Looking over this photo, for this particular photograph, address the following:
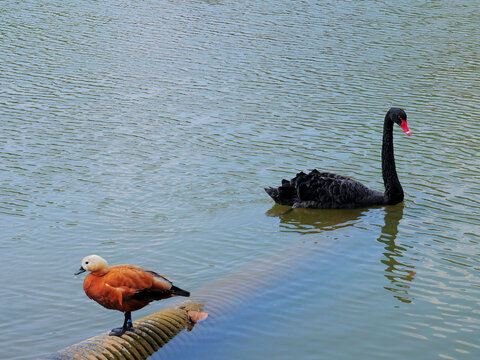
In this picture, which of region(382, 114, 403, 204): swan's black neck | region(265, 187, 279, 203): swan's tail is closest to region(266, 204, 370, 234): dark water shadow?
region(265, 187, 279, 203): swan's tail

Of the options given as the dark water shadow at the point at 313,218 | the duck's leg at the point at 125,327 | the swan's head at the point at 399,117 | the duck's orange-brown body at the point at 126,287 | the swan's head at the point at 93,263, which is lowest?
the duck's leg at the point at 125,327

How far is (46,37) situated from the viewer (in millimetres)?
17391

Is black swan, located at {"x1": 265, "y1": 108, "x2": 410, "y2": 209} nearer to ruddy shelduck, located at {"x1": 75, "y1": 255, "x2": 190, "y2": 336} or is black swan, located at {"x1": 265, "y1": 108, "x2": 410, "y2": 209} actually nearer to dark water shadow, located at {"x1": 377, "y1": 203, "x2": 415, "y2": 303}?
dark water shadow, located at {"x1": 377, "y1": 203, "x2": 415, "y2": 303}

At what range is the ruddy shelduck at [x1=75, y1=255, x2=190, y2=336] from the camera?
189 inches

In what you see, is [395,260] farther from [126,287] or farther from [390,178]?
[126,287]

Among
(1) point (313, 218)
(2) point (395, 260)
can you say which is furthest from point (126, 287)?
(1) point (313, 218)

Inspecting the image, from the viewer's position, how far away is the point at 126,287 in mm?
4801

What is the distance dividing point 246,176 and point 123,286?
4.89 meters

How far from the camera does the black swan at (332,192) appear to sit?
8422 mm

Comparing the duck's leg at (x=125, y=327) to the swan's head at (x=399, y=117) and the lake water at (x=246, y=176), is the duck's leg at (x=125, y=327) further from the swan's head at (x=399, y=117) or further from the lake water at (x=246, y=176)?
the swan's head at (x=399, y=117)

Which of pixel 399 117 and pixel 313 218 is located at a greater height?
pixel 399 117

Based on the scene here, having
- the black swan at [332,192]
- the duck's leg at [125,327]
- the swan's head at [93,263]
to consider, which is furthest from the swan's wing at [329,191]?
the swan's head at [93,263]

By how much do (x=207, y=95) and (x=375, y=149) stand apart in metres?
3.86

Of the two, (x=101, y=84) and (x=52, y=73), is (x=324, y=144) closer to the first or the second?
(x=101, y=84)
